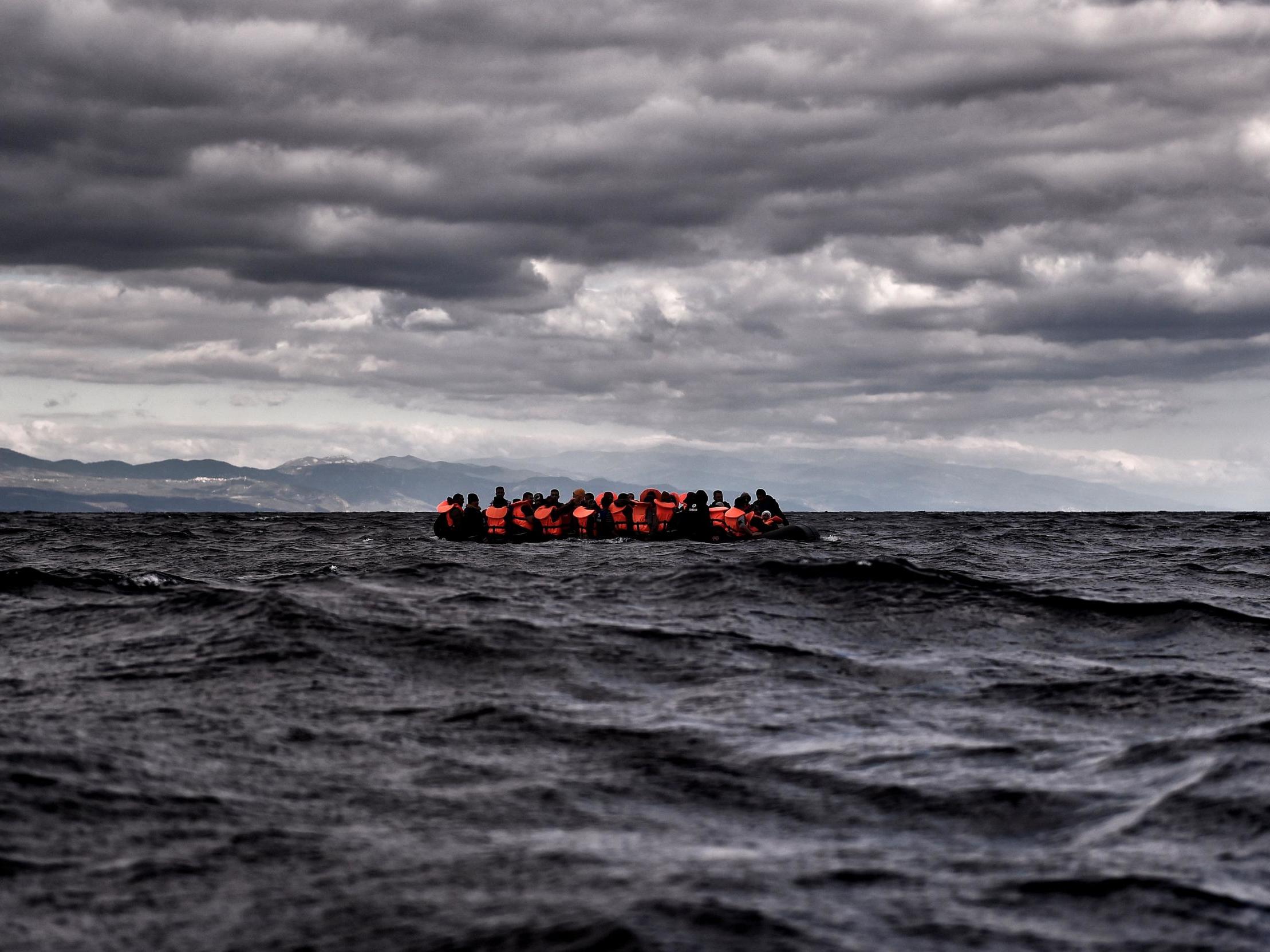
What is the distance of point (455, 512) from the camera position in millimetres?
44000

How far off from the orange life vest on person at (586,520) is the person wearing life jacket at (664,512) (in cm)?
212

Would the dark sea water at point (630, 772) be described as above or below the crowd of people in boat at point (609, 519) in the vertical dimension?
below

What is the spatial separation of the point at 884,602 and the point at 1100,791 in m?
11.3

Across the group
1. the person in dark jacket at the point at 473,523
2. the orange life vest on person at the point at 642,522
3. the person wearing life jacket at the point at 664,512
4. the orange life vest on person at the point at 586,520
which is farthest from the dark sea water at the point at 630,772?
the person in dark jacket at the point at 473,523

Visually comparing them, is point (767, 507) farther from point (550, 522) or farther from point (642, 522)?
point (550, 522)

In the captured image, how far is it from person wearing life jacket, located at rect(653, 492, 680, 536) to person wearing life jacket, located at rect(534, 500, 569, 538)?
318 cm

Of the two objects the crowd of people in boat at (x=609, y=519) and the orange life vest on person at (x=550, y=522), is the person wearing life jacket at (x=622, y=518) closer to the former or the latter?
the crowd of people in boat at (x=609, y=519)

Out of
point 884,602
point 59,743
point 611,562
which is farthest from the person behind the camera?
point 611,562

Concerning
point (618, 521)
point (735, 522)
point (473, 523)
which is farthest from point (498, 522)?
point (735, 522)

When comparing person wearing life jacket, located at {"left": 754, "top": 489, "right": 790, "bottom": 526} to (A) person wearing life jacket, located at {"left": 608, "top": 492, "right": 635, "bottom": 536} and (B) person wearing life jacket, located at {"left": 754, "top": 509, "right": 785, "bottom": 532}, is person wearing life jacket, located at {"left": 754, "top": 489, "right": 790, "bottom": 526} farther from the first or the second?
(A) person wearing life jacket, located at {"left": 608, "top": 492, "right": 635, "bottom": 536}

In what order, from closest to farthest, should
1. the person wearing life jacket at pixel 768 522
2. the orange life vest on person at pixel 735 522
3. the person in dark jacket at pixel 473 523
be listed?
the orange life vest on person at pixel 735 522 → the person wearing life jacket at pixel 768 522 → the person in dark jacket at pixel 473 523

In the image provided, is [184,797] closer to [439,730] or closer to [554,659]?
[439,730]

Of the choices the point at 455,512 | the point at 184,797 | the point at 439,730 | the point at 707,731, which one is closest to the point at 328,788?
the point at 184,797

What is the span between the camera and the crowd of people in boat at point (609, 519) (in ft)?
135
